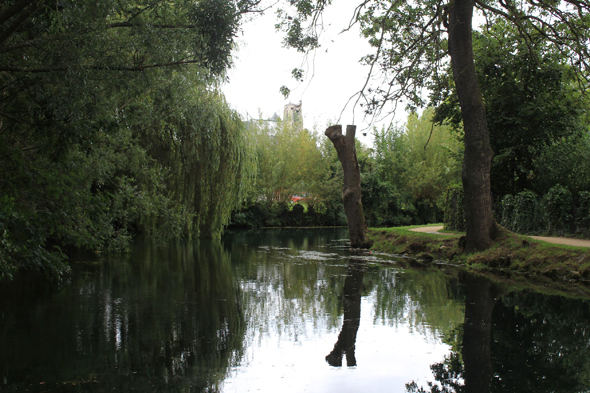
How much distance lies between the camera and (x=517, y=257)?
11805 millimetres

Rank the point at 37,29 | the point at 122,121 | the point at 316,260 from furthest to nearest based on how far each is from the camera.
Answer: the point at 316,260
the point at 122,121
the point at 37,29

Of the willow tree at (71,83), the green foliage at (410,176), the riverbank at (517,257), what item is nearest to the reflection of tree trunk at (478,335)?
the riverbank at (517,257)

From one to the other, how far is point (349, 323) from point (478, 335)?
5.56 feet

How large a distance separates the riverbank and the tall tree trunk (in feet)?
1.65

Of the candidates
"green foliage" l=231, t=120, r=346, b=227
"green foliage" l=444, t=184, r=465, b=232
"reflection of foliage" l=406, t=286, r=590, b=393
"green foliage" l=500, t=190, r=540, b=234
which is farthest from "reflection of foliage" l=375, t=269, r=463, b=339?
"green foliage" l=231, t=120, r=346, b=227

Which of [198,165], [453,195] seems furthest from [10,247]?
[453,195]

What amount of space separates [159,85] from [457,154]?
47.5 feet

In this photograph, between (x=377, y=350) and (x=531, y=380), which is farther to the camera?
(x=377, y=350)

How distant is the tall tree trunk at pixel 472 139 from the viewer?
1280 centimetres

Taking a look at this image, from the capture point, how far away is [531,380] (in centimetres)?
446

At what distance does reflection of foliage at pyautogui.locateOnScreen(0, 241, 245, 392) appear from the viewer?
464 cm

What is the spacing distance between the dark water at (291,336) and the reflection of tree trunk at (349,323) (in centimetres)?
2

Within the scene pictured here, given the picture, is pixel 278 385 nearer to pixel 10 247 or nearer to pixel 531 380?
pixel 531 380

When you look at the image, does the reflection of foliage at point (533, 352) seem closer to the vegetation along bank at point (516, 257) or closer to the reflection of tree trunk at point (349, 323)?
the reflection of tree trunk at point (349, 323)
